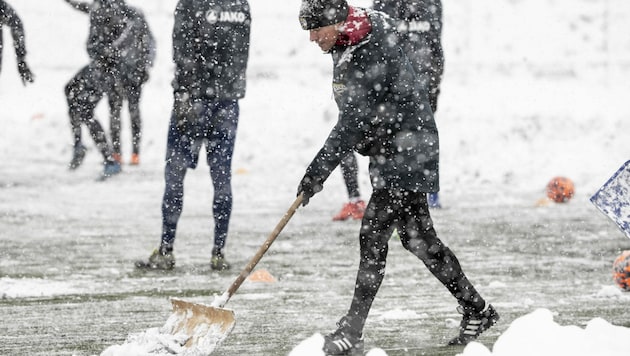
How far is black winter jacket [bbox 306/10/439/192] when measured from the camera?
5039 mm

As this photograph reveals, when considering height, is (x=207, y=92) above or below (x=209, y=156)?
above

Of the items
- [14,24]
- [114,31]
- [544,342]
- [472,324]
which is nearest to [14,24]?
[14,24]

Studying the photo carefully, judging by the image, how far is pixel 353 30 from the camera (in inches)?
197

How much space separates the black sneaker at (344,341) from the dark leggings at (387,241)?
0.06m

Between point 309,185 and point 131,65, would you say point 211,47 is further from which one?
point 131,65

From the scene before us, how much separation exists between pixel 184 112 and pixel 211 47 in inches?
19.1

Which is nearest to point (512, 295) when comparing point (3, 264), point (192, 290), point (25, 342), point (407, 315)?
point (407, 315)

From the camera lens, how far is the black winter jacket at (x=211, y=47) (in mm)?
7645

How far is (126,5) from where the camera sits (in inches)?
503

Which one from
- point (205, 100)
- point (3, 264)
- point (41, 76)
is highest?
point (205, 100)

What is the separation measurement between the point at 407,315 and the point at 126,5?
7.56 m

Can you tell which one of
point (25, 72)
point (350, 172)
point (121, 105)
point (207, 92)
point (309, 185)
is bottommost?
point (121, 105)

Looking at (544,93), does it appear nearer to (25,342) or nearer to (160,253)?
(160,253)

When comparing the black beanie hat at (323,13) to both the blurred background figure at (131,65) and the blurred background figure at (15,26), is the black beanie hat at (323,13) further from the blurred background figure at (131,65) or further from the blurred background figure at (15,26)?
the blurred background figure at (131,65)
